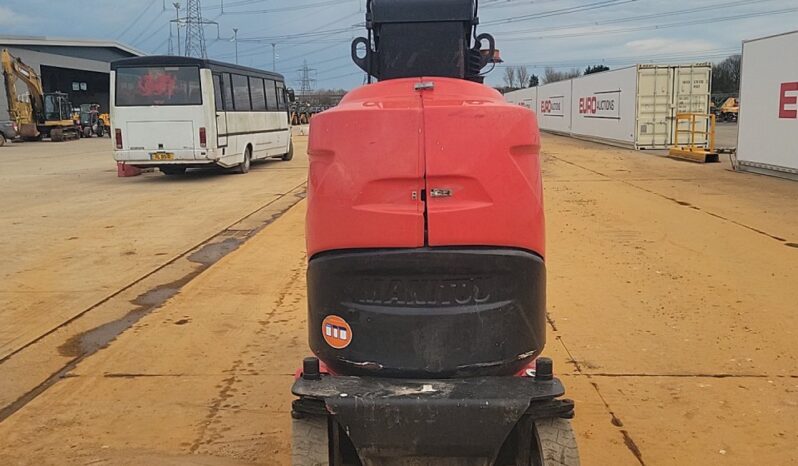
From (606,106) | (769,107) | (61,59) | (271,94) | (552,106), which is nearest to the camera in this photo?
(769,107)

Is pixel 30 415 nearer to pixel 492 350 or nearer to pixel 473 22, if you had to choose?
pixel 492 350

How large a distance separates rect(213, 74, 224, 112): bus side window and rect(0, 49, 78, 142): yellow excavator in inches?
1170

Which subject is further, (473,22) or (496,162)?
(473,22)

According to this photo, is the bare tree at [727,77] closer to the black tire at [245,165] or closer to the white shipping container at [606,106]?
the white shipping container at [606,106]

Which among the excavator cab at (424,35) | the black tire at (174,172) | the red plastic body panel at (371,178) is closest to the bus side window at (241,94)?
the black tire at (174,172)

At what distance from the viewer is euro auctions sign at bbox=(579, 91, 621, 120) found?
29.2 metres

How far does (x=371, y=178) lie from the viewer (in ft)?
9.24

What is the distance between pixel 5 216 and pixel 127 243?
4.35 meters

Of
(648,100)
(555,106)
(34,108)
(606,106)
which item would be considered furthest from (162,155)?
(34,108)

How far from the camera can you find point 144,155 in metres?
18.0

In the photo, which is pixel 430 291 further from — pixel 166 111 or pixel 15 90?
pixel 15 90

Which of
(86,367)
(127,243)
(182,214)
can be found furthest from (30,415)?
(182,214)

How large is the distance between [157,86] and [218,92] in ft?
4.88

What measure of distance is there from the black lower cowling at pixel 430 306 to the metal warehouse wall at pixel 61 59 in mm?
48571
